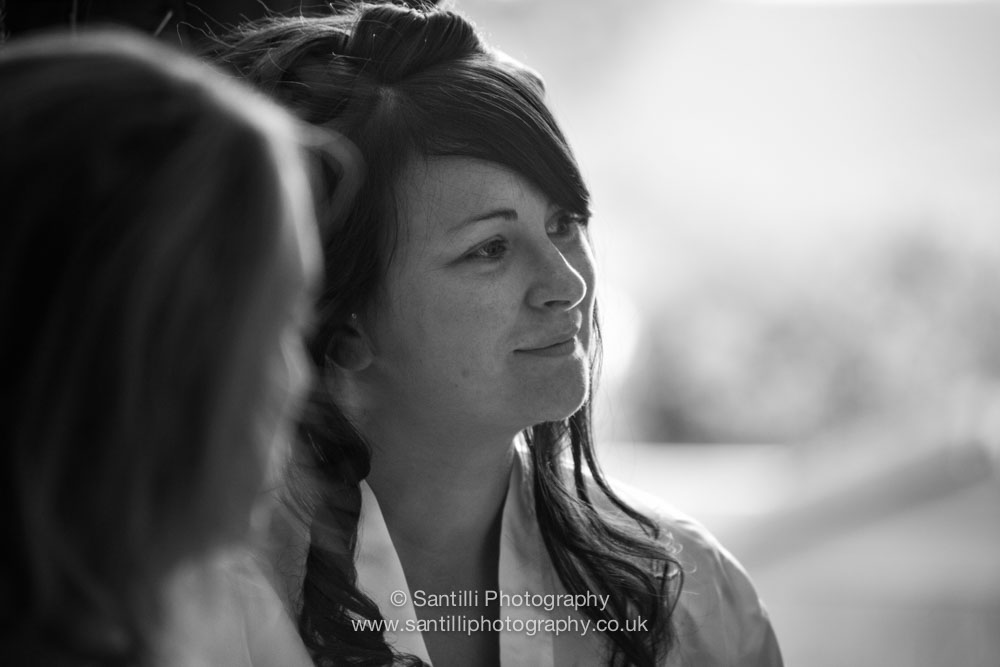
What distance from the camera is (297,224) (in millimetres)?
592

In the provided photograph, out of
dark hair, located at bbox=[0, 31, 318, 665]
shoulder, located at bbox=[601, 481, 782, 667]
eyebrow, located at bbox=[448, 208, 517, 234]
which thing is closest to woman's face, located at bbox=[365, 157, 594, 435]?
eyebrow, located at bbox=[448, 208, 517, 234]

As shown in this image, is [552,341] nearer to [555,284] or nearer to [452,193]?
[555,284]

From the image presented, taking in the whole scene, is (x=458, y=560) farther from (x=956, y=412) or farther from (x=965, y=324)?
(x=965, y=324)

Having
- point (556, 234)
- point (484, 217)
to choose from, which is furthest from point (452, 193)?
point (556, 234)

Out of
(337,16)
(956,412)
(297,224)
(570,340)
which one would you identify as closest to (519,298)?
(570,340)

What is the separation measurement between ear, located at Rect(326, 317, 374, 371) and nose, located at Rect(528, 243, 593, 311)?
22cm

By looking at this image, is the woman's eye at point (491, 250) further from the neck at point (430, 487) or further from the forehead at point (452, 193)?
the neck at point (430, 487)

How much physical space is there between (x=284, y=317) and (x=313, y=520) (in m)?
0.67

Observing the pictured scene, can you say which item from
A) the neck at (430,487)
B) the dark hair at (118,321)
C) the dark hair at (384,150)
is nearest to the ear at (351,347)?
the dark hair at (384,150)

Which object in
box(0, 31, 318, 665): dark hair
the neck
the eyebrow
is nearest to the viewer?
box(0, 31, 318, 665): dark hair

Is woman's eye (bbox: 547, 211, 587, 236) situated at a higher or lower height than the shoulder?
higher

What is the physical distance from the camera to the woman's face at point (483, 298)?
3.79ft

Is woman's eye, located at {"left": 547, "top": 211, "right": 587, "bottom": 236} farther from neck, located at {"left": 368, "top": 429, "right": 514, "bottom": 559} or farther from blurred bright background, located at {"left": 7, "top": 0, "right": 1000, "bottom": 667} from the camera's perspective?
blurred bright background, located at {"left": 7, "top": 0, "right": 1000, "bottom": 667}

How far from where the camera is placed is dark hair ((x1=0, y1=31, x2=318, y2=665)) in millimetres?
521
